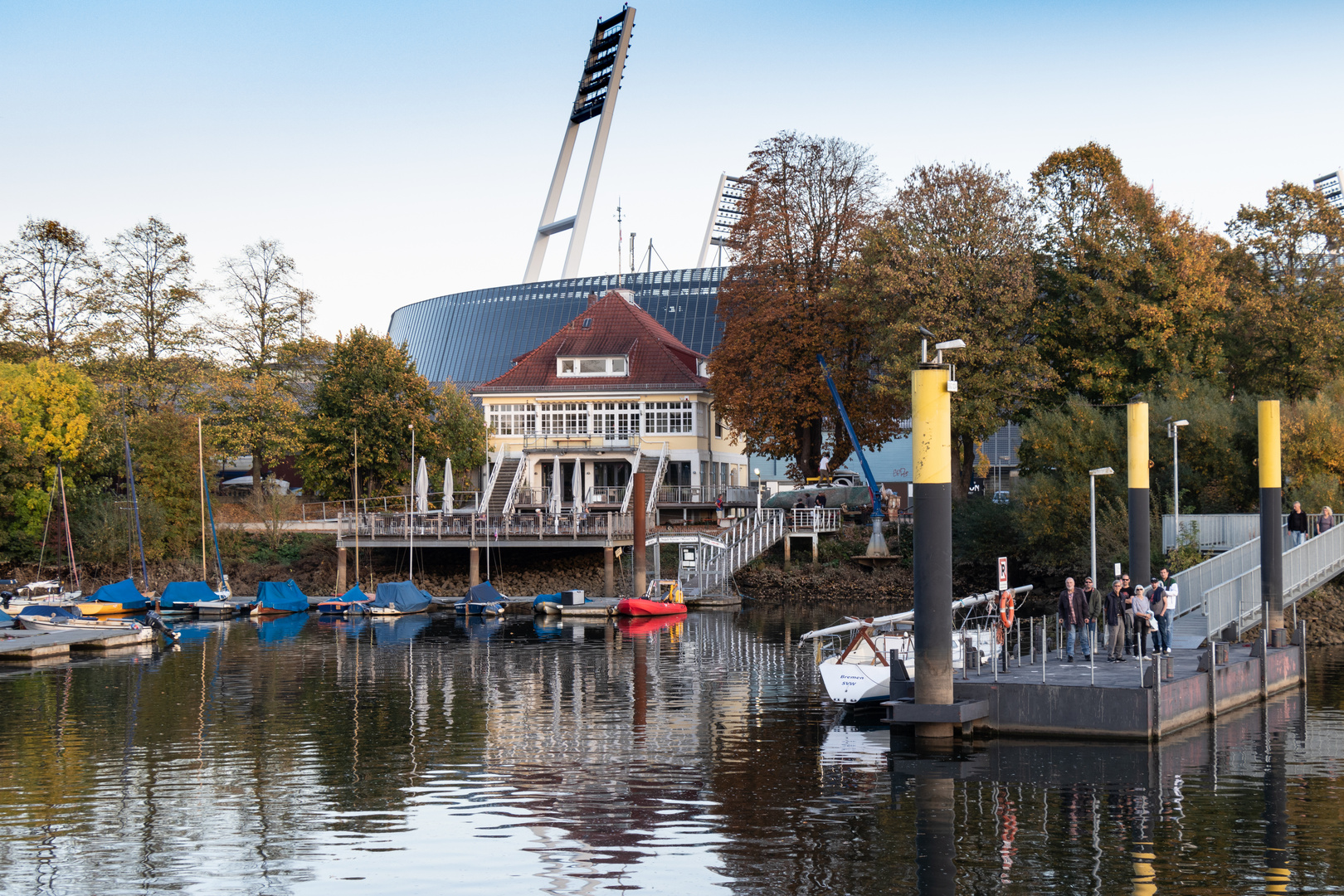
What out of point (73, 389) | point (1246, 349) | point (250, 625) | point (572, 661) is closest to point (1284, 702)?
point (572, 661)

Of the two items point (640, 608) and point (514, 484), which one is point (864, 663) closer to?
point (640, 608)

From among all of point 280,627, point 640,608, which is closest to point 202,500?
point 280,627

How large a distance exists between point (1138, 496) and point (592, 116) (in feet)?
294

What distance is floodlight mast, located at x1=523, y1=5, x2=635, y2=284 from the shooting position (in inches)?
4257

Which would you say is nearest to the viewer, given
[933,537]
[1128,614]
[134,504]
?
[933,537]

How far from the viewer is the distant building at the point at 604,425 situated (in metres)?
66.5

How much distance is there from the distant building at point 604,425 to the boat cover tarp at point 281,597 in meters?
11.9

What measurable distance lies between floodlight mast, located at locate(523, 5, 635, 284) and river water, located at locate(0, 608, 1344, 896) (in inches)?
3212

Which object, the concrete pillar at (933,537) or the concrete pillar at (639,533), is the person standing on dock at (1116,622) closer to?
the concrete pillar at (933,537)

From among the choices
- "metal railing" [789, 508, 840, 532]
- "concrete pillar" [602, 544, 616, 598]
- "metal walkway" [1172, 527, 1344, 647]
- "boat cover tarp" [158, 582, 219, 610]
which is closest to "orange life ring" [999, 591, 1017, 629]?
"metal walkway" [1172, 527, 1344, 647]

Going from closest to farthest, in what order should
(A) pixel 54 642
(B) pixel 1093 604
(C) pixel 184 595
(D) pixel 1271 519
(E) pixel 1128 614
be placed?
(E) pixel 1128 614, (B) pixel 1093 604, (D) pixel 1271 519, (A) pixel 54 642, (C) pixel 184 595

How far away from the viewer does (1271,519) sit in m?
30.0

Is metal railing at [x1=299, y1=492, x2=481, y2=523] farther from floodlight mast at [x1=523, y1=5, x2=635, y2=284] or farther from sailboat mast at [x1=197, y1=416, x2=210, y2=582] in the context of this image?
floodlight mast at [x1=523, y1=5, x2=635, y2=284]

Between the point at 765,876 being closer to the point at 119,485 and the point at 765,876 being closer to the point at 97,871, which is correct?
the point at 97,871
